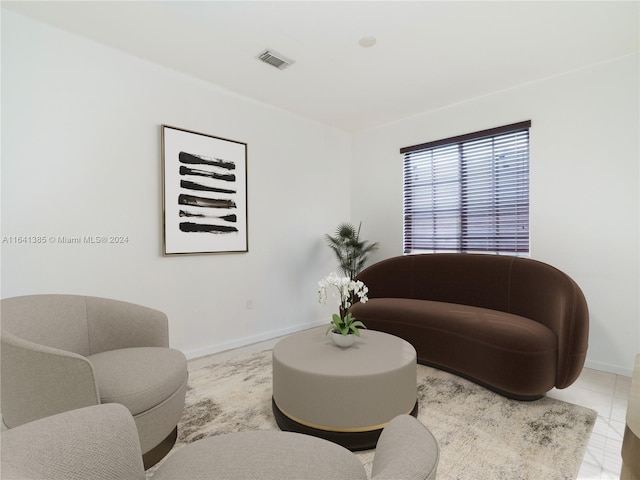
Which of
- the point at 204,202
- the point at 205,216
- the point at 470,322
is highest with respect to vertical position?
the point at 204,202

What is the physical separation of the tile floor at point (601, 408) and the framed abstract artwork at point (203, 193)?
1.19 m

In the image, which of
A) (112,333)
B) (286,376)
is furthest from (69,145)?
(286,376)

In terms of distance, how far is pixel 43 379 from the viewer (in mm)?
1465

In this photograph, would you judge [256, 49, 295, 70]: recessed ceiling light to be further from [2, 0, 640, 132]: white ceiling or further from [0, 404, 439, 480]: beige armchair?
[0, 404, 439, 480]: beige armchair

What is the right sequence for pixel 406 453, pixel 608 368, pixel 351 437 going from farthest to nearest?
pixel 608 368, pixel 351 437, pixel 406 453

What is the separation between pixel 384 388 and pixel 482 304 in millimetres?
2009

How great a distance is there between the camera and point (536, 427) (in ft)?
6.92

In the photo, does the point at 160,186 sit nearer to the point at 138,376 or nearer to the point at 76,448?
the point at 138,376

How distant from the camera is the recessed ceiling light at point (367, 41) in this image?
280 cm

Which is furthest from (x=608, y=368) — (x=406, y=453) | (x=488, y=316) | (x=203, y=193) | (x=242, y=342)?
(x=203, y=193)

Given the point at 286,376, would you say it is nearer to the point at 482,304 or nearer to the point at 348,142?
the point at 482,304

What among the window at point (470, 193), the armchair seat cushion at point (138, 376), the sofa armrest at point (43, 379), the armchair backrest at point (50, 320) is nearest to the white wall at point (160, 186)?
the window at point (470, 193)

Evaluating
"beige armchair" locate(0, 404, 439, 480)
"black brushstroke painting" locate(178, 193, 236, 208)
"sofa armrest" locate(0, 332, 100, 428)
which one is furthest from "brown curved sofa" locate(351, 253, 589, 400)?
"sofa armrest" locate(0, 332, 100, 428)

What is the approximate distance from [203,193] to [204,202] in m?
0.09
